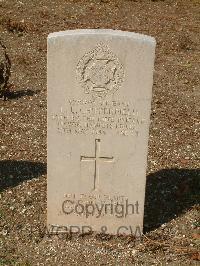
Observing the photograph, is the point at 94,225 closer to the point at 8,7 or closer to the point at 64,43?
the point at 64,43

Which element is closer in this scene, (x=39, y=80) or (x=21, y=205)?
(x=21, y=205)

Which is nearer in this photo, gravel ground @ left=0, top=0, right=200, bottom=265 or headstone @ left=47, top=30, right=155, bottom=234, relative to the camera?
headstone @ left=47, top=30, right=155, bottom=234

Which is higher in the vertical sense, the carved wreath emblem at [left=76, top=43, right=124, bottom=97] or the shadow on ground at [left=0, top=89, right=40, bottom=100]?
the carved wreath emblem at [left=76, top=43, right=124, bottom=97]

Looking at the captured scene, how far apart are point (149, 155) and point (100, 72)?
259cm

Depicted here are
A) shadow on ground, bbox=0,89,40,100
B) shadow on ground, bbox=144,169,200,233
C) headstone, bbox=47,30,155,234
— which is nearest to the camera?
headstone, bbox=47,30,155,234

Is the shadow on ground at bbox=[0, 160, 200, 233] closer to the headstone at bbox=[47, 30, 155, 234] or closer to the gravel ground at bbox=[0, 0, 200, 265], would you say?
the gravel ground at bbox=[0, 0, 200, 265]

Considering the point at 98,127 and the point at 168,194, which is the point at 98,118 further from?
the point at 168,194

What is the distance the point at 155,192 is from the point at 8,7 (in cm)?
892

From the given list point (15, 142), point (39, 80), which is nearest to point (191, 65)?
point (39, 80)

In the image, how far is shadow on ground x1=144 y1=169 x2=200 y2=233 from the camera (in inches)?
220

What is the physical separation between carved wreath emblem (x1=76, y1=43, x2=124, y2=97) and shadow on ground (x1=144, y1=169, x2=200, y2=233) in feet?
5.24

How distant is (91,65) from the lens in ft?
14.9

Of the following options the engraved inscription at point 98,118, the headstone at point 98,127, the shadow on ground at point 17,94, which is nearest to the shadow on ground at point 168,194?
the headstone at point 98,127

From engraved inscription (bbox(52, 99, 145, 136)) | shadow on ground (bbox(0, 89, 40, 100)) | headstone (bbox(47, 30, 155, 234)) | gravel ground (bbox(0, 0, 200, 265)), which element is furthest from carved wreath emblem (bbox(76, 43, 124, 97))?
shadow on ground (bbox(0, 89, 40, 100))
